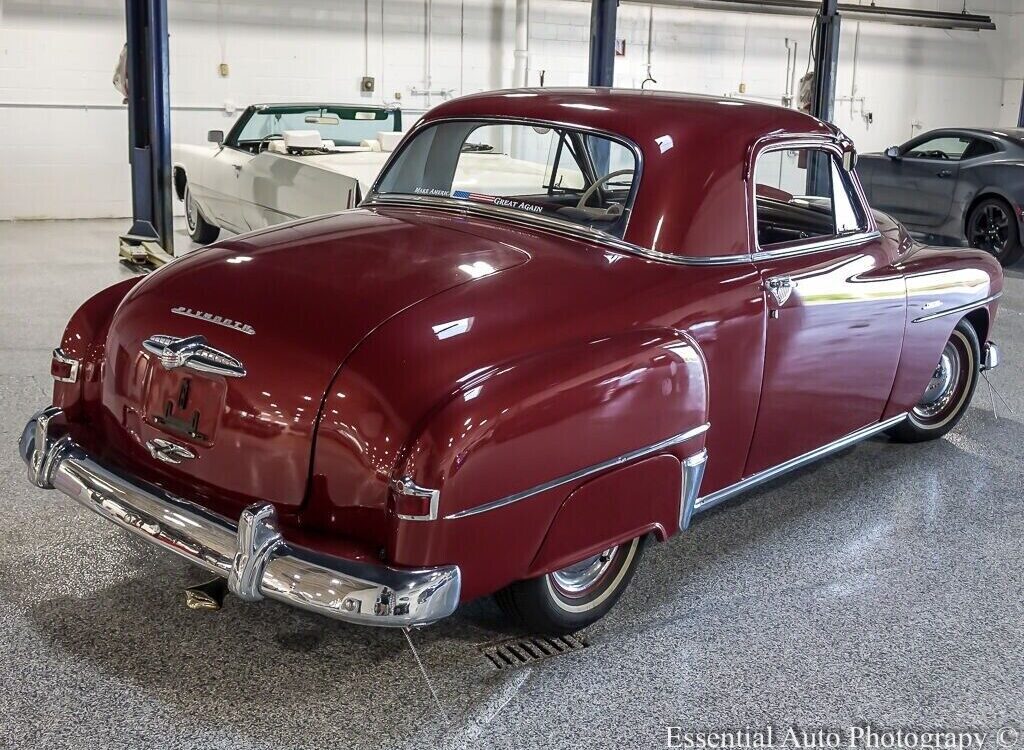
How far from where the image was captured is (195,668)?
2.75 metres

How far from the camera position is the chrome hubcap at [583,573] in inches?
114

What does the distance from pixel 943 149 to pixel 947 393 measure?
6.52 meters

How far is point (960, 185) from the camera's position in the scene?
9.92 meters

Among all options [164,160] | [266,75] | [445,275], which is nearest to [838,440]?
[445,275]

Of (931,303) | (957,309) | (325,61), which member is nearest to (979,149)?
(957,309)

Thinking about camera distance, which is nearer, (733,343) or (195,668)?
(195,668)

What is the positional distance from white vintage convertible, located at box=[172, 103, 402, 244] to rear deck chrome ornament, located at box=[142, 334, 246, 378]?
4.08 m

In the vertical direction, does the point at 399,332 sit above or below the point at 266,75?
below

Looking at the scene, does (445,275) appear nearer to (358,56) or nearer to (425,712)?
(425,712)

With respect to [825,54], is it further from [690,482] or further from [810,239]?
[690,482]

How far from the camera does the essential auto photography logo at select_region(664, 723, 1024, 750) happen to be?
2539 millimetres

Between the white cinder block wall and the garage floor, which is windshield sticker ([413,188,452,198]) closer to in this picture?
the garage floor

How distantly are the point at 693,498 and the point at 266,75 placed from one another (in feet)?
34.3

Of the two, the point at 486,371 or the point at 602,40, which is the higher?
the point at 602,40
